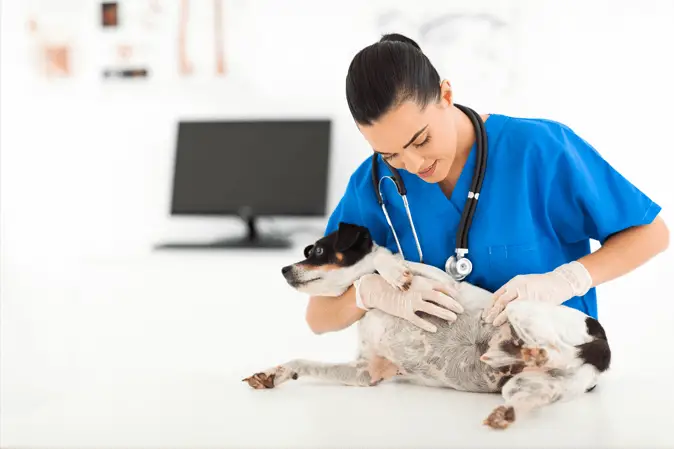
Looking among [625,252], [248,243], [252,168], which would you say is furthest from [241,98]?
[625,252]

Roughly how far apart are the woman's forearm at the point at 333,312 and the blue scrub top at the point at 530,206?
14 cm

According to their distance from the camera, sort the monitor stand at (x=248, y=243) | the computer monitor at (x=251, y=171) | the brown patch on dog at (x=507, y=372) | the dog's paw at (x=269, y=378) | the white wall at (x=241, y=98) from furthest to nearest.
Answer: the computer monitor at (x=251, y=171), the monitor stand at (x=248, y=243), the white wall at (x=241, y=98), the dog's paw at (x=269, y=378), the brown patch on dog at (x=507, y=372)

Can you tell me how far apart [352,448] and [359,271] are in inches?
14.3

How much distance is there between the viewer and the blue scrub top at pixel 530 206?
111 centimetres

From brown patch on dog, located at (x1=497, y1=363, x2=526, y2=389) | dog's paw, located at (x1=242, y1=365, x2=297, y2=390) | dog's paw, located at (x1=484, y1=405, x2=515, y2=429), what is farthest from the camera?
dog's paw, located at (x1=242, y1=365, x2=297, y2=390)

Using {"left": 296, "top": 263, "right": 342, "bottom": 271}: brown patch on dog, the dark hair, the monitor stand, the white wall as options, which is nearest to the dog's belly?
{"left": 296, "top": 263, "right": 342, "bottom": 271}: brown patch on dog

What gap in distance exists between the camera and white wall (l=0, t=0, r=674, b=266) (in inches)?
109

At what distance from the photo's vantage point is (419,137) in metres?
1.06

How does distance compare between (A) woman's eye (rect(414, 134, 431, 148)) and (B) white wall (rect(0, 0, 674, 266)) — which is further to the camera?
(B) white wall (rect(0, 0, 674, 266))

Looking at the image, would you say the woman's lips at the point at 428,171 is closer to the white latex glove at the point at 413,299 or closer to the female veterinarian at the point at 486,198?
the female veterinarian at the point at 486,198

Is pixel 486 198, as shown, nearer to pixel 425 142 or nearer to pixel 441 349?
pixel 425 142

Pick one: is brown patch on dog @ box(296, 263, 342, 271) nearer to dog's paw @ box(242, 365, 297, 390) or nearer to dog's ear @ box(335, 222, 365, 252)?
dog's ear @ box(335, 222, 365, 252)

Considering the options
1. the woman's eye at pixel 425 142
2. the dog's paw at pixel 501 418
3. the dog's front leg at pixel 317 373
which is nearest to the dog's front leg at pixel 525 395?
the dog's paw at pixel 501 418

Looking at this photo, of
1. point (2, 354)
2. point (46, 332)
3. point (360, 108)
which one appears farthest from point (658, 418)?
point (46, 332)
